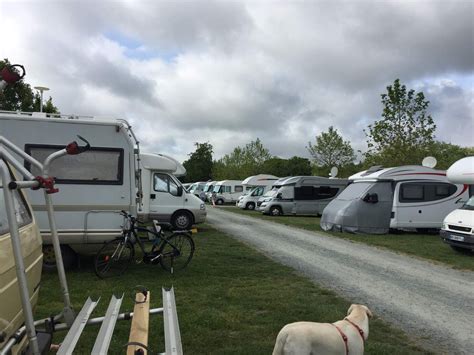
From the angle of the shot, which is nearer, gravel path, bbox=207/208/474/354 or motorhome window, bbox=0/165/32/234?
motorhome window, bbox=0/165/32/234

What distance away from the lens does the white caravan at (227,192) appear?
145ft

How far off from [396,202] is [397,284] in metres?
10.0

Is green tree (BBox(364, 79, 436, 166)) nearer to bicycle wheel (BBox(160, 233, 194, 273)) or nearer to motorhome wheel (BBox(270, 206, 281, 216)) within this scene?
motorhome wheel (BBox(270, 206, 281, 216))

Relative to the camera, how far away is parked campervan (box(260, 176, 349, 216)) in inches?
1091

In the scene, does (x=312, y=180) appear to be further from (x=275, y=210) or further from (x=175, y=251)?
(x=175, y=251)

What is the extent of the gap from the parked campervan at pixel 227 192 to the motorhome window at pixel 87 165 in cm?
3497

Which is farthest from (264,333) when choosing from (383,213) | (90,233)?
(383,213)

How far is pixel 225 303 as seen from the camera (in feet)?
21.6

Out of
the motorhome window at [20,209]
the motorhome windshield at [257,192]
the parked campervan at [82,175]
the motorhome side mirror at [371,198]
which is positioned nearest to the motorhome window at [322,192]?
the motorhome windshield at [257,192]

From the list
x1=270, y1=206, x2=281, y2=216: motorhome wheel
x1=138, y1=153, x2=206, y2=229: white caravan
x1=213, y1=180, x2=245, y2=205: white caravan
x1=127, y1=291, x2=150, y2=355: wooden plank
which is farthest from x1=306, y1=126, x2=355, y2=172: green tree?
x1=127, y1=291, x2=150, y2=355: wooden plank

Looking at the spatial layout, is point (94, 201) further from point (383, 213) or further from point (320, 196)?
point (320, 196)

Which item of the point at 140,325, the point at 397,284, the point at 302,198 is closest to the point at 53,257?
the point at 140,325

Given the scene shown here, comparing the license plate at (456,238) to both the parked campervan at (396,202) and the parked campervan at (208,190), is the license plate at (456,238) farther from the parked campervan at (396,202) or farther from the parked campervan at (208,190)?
the parked campervan at (208,190)

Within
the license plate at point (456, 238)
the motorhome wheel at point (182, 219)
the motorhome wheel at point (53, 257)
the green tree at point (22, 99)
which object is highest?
the green tree at point (22, 99)
